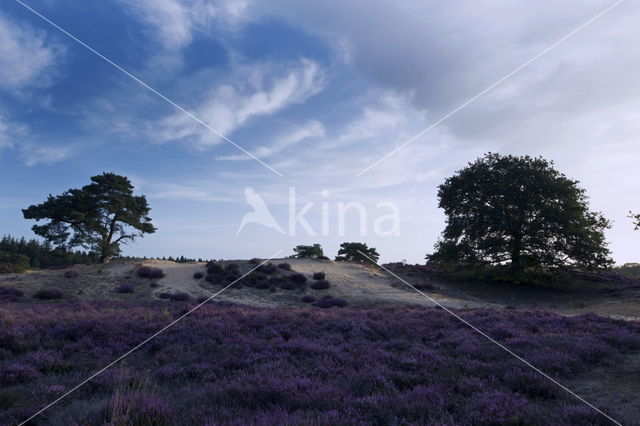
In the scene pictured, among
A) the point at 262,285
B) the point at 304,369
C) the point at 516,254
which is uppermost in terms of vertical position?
the point at 516,254

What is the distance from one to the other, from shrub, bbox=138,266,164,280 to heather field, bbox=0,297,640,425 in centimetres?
1613

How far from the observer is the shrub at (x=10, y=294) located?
2314 cm

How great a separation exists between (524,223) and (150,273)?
3319 centimetres

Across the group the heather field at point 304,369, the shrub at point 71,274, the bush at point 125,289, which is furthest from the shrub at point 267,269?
the heather field at point 304,369

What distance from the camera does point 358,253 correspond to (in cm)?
5091

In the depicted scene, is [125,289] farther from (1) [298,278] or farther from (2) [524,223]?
(2) [524,223]

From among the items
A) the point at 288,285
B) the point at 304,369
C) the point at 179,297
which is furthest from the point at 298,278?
the point at 304,369

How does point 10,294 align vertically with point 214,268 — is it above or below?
below

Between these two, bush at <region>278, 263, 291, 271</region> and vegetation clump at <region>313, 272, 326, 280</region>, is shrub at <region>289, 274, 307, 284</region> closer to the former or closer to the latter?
vegetation clump at <region>313, 272, 326, 280</region>

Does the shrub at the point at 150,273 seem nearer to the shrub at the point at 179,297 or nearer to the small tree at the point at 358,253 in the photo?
the shrub at the point at 179,297

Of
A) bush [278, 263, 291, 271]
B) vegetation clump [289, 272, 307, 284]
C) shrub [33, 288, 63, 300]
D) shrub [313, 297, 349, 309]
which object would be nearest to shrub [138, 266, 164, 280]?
shrub [33, 288, 63, 300]

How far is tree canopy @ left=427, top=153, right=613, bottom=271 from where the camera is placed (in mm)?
32312

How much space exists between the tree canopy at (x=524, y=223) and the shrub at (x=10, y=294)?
108ft

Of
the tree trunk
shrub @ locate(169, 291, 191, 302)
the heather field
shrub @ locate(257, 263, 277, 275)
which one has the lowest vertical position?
the heather field
